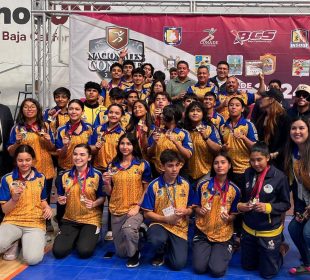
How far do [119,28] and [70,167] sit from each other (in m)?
3.93

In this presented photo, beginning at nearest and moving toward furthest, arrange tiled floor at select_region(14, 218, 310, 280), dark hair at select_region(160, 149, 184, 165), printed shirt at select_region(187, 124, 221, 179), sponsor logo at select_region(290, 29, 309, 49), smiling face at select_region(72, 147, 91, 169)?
tiled floor at select_region(14, 218, 310, 280), dark hair at select_region(160, 149, 184, 165), smiling face at select_region(72, 147, 91, 169), printed shirt at select_region(187, 124, 221, 179), sponsor logo at select_region(290, 29, 309, 49)

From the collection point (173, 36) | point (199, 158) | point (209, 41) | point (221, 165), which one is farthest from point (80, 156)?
point (209, 41)

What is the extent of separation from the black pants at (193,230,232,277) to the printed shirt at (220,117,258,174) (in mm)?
941

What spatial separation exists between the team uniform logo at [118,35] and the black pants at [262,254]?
16.5ft

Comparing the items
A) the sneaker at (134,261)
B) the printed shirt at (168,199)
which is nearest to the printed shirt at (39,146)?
the printed shirt at (168,199)

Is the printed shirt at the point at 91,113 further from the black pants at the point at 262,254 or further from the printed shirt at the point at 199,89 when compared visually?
the black pants at the point at 262,254

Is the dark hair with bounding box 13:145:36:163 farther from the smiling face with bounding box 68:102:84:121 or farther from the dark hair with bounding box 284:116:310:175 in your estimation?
the dark hair with bounding box 284:116:310:175

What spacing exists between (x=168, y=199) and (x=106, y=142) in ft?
3.69

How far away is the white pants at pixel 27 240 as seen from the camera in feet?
14.4

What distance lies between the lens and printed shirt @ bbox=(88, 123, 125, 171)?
5.05 meters

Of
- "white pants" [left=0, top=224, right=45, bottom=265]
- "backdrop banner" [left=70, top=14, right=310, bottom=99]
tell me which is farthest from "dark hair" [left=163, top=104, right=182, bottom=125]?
"backdrop banner" [left=70, top=14, right=310, bottom=99]

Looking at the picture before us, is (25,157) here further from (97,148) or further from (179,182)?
(179,182)

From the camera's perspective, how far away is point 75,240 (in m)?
4.77

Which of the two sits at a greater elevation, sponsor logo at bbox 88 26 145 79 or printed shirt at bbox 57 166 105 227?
sponsor logo at bbox 88 26 145 79
